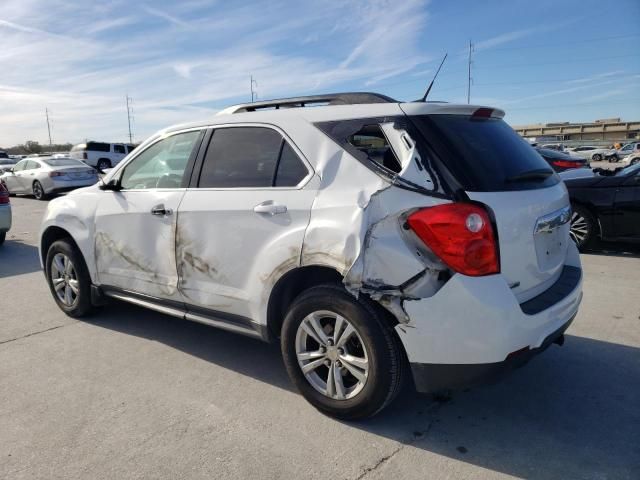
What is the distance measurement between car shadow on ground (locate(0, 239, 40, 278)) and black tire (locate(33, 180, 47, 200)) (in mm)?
8104

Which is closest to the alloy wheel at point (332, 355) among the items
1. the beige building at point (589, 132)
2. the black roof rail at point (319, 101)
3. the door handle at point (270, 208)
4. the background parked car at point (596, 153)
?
the door handle at point (270, 208)

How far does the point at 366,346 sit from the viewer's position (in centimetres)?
261

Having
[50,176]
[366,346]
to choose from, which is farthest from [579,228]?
[50,176]

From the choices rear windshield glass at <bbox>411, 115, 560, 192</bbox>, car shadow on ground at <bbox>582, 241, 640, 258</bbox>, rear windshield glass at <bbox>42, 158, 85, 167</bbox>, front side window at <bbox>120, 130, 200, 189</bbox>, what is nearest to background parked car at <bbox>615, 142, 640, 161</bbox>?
car shadow on ground at <bbox>582, 241, 640, 258</bbox>

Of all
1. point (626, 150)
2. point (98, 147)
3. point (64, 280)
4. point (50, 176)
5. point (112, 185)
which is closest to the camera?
point (112, 185)

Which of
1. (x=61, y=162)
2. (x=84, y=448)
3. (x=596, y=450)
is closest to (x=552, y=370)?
(x=596, y=450)

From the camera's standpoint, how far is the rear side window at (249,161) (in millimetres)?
3043

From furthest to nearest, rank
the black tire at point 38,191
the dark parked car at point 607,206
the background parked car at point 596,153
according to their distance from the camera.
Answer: the background parked car at point 596,153, the black tire at point 38,191, the dark parked car at point 607,206

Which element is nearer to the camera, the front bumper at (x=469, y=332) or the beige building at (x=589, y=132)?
the front bumper at (x=469, y=332)

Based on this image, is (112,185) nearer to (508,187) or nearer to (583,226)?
(508,187)

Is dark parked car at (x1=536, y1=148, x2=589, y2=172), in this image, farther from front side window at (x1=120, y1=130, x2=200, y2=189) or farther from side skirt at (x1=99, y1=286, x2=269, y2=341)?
side skirt at (x1=99, y1=286, x2=269, y2=341)

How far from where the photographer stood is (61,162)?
665 inches

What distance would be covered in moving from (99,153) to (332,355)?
101ft

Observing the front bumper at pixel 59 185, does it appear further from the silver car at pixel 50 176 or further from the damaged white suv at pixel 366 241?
the damaged white suv at pixel 366 241
